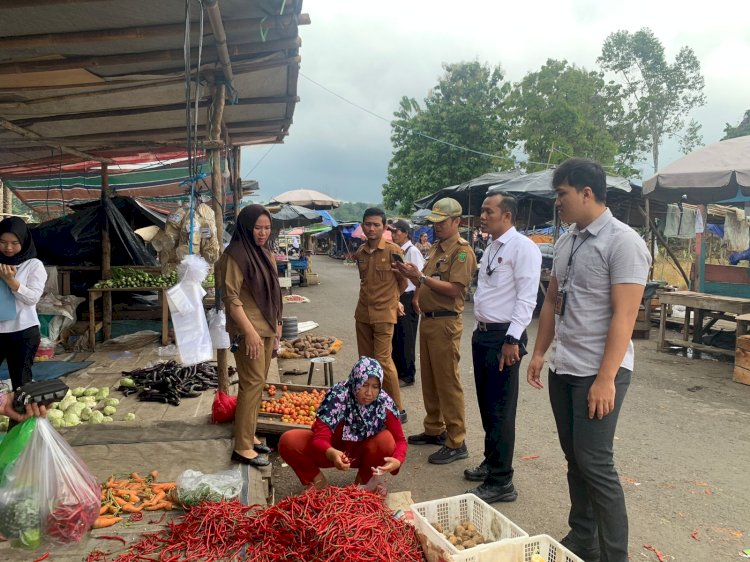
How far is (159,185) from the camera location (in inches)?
547

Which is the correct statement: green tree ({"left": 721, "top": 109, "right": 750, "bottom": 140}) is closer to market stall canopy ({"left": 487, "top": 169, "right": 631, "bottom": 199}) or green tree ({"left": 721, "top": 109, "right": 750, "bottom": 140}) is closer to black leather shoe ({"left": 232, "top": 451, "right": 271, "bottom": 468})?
market stall canopy ({"left": 487, "top": 169, "right": 631, "bottom": 199})

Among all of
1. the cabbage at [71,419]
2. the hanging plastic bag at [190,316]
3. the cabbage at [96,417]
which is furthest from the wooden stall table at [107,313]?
the hanging plastic bag at [190,316]

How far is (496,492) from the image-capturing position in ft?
12.3

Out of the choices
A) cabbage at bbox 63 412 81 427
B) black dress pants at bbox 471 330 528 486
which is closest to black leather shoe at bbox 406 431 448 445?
black dress pants at bbox 471 330 528 486

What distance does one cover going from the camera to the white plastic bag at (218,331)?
4.64 metres

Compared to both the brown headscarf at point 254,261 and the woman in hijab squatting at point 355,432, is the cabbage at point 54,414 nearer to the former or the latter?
the brown headscarf at point 254,261

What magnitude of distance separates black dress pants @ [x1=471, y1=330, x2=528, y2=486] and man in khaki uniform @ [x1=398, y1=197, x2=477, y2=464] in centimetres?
49

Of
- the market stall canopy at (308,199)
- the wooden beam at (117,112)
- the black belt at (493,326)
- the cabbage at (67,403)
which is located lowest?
the cabbage at (67,403)

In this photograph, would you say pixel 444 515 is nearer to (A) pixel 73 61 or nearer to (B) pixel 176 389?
(B) pixel 176 389

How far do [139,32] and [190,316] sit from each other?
7.55 feet

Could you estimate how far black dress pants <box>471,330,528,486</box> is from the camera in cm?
376

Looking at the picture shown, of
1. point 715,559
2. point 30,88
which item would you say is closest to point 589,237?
point 715,559

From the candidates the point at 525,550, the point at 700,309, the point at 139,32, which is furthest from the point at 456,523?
the point at 700,309

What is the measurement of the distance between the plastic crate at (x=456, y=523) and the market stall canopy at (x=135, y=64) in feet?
11.1
